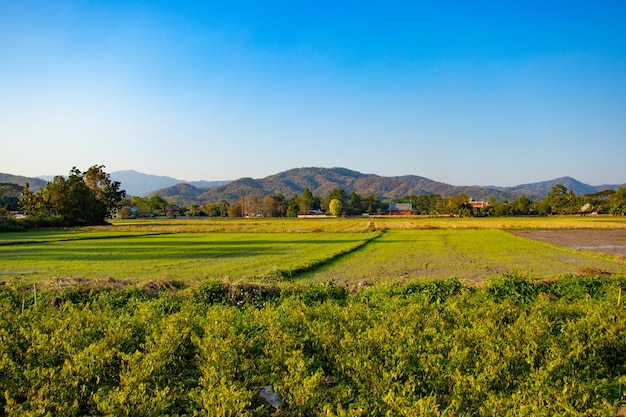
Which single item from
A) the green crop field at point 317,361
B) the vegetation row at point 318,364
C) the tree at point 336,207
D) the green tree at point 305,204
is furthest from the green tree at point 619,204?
the vegetation row at point 318,364

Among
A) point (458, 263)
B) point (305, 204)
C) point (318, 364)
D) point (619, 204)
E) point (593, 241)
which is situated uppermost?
point (305, 204)

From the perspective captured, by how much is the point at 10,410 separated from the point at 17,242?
40503 millimetres

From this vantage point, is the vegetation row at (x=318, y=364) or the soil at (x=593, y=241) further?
the soil at (x=593, y=241)

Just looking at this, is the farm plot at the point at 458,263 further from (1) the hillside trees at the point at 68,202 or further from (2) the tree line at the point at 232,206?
(1) the hillside trees at the point at 68,202

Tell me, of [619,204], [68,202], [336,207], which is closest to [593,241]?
[68,202]

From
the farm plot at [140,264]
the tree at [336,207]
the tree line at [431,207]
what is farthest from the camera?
the tree at [336,207]

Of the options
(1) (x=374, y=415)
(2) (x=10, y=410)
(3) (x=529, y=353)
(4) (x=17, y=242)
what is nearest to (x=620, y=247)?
(3) (x=529, y=353)

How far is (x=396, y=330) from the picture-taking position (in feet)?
24.0

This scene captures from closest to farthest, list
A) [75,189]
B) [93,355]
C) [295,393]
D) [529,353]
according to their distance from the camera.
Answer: [295,393]
[93,355]
[529,353]
[75,189]

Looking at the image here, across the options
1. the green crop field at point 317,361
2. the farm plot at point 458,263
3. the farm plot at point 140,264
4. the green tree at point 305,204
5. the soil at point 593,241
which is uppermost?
the green tree at point 305,204

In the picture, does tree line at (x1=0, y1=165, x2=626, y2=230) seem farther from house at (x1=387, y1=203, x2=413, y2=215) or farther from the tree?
house at (x1=387, y1=203, x2=413, y2=215)

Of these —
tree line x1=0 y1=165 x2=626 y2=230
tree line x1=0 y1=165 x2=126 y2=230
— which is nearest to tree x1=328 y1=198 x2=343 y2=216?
tree line x1=0 y1=165 x2=626 y2=230

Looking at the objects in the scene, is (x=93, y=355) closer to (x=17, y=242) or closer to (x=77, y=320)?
(x=77, y=320)

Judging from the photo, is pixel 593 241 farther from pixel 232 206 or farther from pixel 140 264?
pixel 232 206
